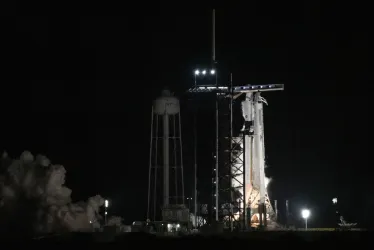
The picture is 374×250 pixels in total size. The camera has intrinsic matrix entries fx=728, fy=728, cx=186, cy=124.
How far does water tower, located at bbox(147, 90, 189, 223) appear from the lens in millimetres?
47906

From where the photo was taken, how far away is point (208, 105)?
54562 mm

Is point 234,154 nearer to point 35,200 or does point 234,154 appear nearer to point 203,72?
point 203,72

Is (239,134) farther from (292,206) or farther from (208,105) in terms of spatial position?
(292,206)

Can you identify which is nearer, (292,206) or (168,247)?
(168,247)

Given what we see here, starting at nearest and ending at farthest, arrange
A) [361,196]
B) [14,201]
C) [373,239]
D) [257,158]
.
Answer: [373,239]
[14,201]
[257,158]
[361,196]

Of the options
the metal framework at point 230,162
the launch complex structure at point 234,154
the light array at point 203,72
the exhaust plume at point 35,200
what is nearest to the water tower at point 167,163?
the launch complex structure at point 234,154

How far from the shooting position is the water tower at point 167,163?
157 ft

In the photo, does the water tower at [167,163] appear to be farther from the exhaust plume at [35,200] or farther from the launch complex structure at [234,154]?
the exhaust plume at [35,200]

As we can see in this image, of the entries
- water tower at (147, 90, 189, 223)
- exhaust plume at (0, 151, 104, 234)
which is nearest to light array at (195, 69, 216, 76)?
water tower at (147, 90, 189, 223)

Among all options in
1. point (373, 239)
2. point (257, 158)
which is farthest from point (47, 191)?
point (373, 239)

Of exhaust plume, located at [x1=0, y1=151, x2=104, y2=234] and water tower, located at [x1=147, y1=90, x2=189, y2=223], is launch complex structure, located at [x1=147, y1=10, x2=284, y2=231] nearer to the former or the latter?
water tower, located at [x1=147, y1=90, x2=189, y2=223]

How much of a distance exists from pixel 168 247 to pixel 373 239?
7479 mm

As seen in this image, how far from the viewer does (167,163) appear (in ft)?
163

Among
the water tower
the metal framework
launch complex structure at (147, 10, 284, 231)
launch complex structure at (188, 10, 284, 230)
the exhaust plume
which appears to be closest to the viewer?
the metal framework
